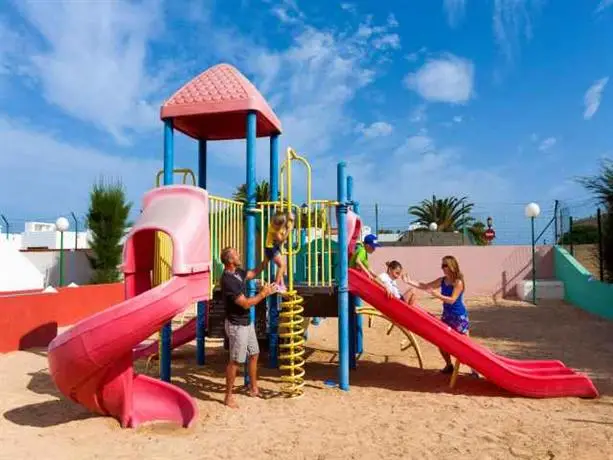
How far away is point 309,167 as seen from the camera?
665 cm

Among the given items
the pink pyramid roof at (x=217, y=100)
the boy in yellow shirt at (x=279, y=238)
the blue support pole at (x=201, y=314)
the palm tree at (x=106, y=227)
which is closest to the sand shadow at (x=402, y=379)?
the blue support pole at (x=201, y=314)

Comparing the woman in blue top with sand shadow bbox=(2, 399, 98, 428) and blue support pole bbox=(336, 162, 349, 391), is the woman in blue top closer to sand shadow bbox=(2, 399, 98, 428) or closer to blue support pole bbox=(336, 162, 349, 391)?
blue support pole bbox=(336, 162, 349, 391)

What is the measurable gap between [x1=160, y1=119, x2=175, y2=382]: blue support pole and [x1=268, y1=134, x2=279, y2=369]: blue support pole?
1446 millimetres

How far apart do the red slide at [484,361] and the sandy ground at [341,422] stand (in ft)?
0.48

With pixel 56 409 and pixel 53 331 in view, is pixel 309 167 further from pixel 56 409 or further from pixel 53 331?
pixel 53 331

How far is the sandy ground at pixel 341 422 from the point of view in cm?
444

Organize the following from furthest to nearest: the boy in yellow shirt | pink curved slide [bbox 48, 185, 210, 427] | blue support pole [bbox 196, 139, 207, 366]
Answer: blue support pole [bbox 196, 139, 207, 366]
the boy in yellow shirt
pink curved slide [bbox 48, 185, 210, 427]

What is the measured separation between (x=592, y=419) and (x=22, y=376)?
734cm

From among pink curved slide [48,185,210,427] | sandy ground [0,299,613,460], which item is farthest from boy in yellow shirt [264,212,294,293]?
sandy ground [0,299,613,460]

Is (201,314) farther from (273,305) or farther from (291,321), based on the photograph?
(291,321)

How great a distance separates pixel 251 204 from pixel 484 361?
341 cm

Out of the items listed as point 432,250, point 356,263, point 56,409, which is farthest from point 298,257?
point 432,250

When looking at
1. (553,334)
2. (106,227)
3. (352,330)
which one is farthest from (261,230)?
(106,227)

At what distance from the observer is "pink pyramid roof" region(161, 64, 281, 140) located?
682cm
